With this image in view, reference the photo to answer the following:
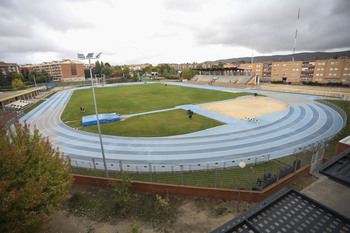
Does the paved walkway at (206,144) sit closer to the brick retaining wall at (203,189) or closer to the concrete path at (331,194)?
the brick retaining wall at (203,189)

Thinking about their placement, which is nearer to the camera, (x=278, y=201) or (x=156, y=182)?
(x=278, y=201)

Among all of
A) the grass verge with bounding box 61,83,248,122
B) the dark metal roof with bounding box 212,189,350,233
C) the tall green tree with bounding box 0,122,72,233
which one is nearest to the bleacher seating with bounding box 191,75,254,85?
the grass verge with bounding box 61,83,248,122

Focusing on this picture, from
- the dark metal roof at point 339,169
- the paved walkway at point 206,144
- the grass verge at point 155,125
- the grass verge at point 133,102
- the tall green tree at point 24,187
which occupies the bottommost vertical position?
the paved walkway at point 206,144

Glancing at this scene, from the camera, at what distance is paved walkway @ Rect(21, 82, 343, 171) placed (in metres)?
15.9

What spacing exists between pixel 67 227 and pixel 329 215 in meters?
11.5

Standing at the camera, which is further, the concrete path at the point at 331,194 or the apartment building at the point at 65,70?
the apartment building at the point at 65,70

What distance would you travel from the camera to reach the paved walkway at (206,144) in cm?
1590

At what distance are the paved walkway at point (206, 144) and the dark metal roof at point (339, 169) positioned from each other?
7396mm

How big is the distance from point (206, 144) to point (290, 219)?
14.1m

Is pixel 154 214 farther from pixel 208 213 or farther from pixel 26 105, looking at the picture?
pixel 26 105

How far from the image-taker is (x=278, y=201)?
18.3ft

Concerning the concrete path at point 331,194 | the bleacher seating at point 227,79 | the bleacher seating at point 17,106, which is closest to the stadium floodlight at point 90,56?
the concrete path at point 331,194

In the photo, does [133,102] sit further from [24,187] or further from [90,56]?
[24,187]

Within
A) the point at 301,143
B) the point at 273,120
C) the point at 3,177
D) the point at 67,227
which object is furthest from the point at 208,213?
the point at 273,120
